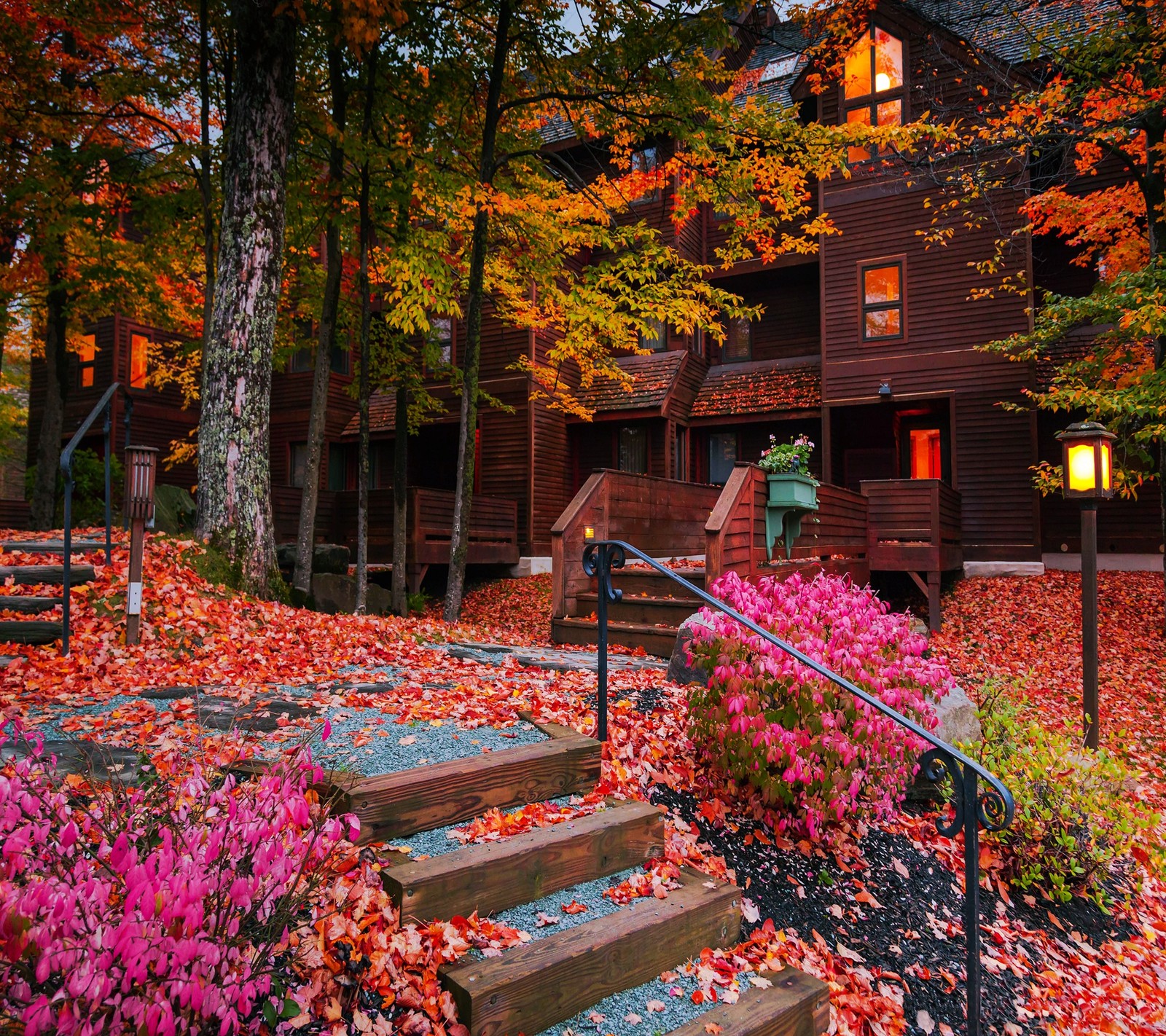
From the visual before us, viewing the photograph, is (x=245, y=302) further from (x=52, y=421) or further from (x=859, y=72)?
(x=859, y=72)

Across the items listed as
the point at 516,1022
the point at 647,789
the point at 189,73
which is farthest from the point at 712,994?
the point at 189,73

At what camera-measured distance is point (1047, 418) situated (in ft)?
54.5

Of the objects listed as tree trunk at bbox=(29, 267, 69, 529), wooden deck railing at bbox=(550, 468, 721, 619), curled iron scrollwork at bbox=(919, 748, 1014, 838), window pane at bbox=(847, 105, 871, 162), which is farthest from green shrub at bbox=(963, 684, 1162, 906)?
tree trunk at bbox=(29, 267, 69, 529)

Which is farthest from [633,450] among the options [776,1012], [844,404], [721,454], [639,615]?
[776,1012]

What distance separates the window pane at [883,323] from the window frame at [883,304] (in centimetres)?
3

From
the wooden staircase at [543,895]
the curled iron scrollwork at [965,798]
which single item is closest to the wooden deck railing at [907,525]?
the curled iron scrollwork at [965,798]

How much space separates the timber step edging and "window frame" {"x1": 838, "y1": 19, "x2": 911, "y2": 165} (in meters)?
13.1

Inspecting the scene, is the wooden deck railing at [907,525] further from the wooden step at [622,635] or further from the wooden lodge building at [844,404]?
the wooden step at [622,635]

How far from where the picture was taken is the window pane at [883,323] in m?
16.6

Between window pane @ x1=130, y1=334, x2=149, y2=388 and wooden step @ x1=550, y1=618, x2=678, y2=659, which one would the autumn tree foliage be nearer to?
window pane @ x1=130, y1=334, x2=149, y2=388

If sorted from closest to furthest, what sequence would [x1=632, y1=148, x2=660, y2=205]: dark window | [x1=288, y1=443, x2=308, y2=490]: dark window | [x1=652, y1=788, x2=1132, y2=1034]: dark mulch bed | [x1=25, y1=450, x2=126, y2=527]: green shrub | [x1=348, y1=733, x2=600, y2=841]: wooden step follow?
[x1=348, y1=733, x2=600, y2=841]: wooden step → [x1=652, y1=788, x2=1132, y2=1034]: dark mulch bed → [x1=25, y1=450, x2=126, y2=527]: green shrub → [x1=632, y1=148, x2=660, y2=205]: dark window → [x1=288, y1=443, x2=308, y2=490]: dark window

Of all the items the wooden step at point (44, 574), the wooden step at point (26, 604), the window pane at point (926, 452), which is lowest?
the wooden step at point (26, 604)

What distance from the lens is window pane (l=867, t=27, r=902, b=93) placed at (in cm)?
1672

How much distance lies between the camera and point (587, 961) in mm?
2590
